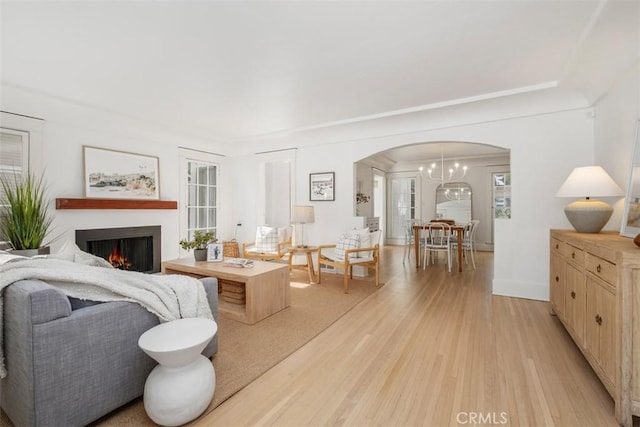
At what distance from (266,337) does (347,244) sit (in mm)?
1981

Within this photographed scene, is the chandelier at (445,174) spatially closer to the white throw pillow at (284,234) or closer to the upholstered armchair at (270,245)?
the white throw pillow at (284,234)

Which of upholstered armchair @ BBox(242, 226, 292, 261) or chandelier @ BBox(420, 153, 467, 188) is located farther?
chandelier @ BBox(420, 153, 467, 188)

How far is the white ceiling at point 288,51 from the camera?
75.8 inches

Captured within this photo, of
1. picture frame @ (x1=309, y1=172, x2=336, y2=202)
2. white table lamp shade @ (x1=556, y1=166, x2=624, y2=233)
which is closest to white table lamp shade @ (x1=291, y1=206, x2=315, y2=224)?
picture frame @ (x1=309, y1=172, x2=336, y2=202)

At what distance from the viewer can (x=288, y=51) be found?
2398 millimetres

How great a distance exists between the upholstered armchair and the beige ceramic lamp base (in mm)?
3632

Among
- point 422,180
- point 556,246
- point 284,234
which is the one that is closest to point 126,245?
point 284,234

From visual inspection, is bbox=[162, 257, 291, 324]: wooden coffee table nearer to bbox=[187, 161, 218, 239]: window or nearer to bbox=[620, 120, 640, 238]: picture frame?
bbox=[187, 161, 218, 239]: window

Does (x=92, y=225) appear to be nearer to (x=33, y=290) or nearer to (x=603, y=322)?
(x=33, y=290)

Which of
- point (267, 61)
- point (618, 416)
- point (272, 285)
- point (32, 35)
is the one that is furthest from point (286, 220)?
point (618, 416)

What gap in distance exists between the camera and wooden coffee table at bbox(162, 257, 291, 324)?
9.12ft

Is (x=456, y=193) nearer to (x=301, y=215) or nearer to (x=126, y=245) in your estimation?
(x=301, y=215)

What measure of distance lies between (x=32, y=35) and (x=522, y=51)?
12.7ft

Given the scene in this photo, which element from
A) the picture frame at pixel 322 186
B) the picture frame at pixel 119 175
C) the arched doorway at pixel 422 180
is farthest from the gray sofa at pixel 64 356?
the arched doorway at pixel 422 180
